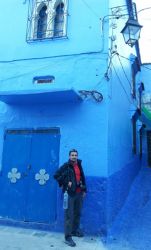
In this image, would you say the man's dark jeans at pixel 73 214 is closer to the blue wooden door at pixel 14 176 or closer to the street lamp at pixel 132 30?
the blue wooden door at pixel 14 176

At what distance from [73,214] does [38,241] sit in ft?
2.97

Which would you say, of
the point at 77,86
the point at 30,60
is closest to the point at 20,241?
the point at 77,86

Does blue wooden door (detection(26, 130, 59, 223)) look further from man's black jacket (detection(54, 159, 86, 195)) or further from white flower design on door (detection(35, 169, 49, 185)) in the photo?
man's black jacket (detection(54, 159, 86, 195))

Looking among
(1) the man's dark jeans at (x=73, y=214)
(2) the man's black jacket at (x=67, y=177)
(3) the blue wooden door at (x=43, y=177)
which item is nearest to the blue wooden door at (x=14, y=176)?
(3) the blue wooden door at (x=43, y=177)

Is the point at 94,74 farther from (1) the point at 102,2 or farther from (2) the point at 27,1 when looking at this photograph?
(2) the point at 27,1

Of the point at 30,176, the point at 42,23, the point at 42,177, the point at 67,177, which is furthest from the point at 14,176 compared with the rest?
the point at 42,23

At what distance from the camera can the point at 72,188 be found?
6074mm

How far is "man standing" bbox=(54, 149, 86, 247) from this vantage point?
6001mm

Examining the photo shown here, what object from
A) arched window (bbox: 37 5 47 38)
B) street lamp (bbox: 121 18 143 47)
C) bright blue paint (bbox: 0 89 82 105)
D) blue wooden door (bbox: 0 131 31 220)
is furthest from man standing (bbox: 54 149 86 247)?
arched window (bbox: 37 5 47 38)

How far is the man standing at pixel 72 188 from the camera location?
600 cm

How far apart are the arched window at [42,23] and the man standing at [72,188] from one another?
144 inches

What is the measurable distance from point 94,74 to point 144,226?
12.9 ft

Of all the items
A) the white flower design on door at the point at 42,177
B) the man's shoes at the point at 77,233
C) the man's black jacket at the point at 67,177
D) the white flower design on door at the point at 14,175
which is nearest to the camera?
the man's black jacket at the point at 67,177

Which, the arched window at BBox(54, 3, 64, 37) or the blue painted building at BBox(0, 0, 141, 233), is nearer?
the blue painted building at BBox(0, 0, 141, 233)
